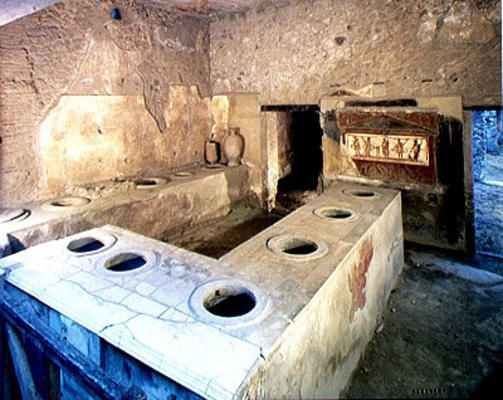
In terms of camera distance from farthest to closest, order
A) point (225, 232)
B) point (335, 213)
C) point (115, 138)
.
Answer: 1. point (225, 232)
2. point (115, 138)
3. point (335, 213)

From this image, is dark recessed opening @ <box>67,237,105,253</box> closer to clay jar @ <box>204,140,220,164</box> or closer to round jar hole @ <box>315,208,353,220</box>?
round jar hole @ <box>315,208,353,220</box>

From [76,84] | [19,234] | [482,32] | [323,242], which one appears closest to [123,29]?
[76,84]

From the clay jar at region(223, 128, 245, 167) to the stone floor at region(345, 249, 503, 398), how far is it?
3353mm

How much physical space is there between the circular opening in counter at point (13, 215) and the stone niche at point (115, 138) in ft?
1.85

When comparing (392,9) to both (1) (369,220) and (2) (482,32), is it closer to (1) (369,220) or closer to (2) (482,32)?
(2) (482,32)

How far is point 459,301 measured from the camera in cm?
350

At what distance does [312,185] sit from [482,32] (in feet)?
13.8

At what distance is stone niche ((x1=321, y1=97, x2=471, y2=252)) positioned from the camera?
163 inches

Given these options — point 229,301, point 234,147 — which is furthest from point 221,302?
point 234,147

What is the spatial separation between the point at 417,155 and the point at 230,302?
125 inches

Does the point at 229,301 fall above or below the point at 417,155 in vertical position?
below

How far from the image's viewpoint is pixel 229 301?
2.36m

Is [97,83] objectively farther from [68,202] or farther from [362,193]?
[362,193]

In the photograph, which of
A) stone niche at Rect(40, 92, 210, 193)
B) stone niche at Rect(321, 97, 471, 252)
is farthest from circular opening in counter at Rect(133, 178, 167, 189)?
stone niche at Rect(321, 97, 471, 252)
